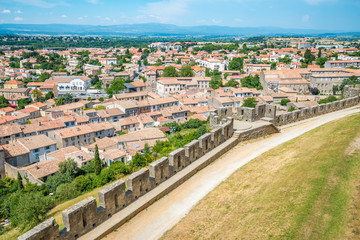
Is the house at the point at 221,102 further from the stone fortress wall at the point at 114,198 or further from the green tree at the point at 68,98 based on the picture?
the stone fortress wall at the point at 114,198

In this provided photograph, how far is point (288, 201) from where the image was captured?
8.20 m

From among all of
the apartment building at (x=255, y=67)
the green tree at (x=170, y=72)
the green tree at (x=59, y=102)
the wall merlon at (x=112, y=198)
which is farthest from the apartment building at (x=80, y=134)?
the apartment building at (x=255, y=67)

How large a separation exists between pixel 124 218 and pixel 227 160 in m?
6.25

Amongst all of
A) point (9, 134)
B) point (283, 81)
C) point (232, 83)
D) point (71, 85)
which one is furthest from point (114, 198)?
point (71, 85)

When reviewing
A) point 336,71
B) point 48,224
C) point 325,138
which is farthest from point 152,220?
point 336,71

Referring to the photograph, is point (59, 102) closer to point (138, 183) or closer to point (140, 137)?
Result: point (140, 137)

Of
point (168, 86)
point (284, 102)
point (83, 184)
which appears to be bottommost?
point (83, 184)

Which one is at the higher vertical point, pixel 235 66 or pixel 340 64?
pixel 340 64

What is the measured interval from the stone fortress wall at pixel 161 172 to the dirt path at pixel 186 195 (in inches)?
9.9

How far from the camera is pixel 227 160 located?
515 inches

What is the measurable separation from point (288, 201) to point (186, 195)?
11.5 ft

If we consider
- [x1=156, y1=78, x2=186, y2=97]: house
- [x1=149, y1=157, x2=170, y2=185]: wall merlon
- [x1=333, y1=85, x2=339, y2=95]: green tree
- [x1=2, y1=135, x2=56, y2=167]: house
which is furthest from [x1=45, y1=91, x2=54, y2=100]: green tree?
[x1=333, y1=85, x2=339, y2=95]: green tree

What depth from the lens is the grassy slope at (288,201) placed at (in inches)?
278

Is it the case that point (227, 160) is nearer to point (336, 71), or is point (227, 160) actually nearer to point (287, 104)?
point (287, 104)
